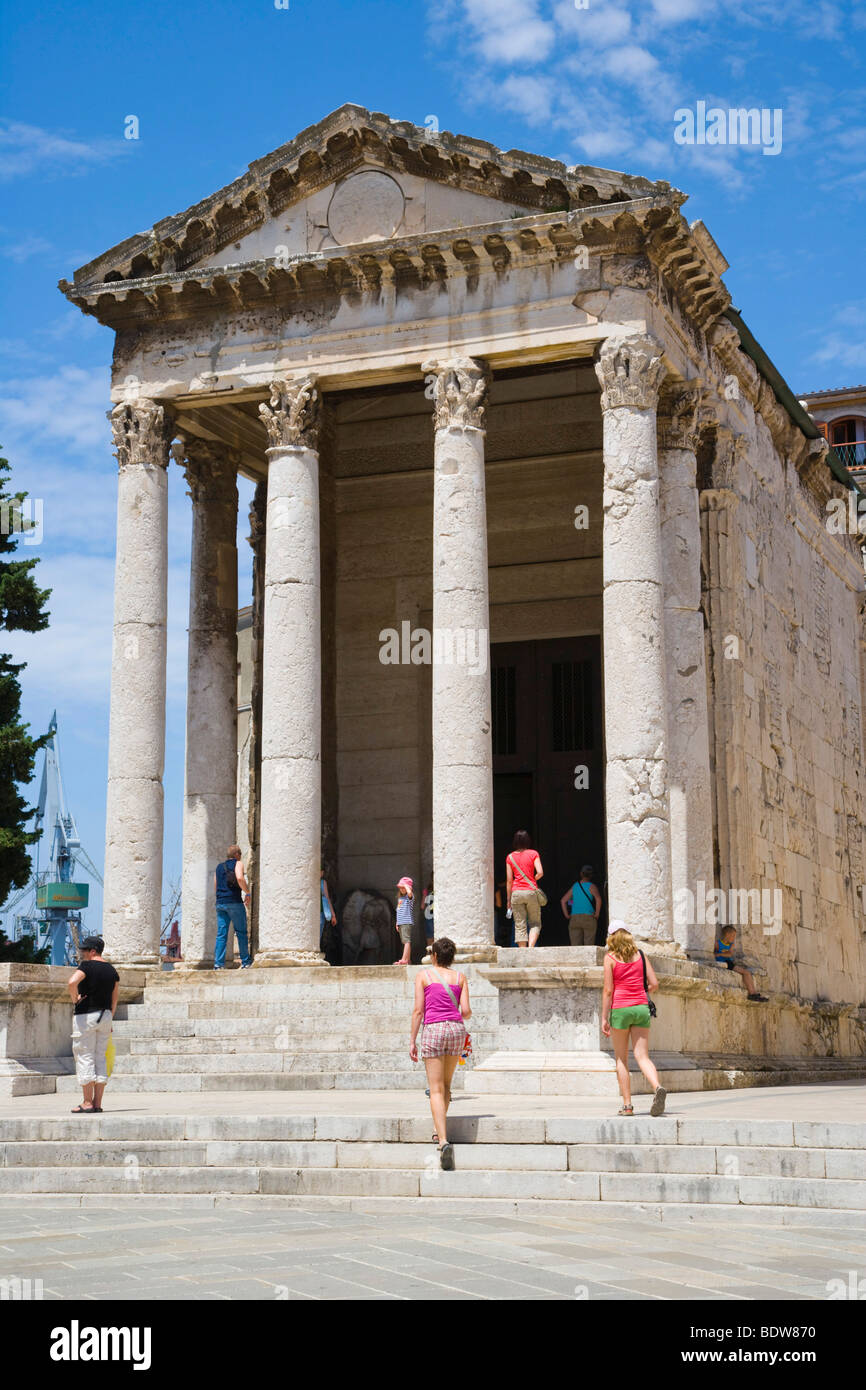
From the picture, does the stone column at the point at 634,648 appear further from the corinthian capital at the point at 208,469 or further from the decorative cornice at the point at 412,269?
the corinthian capital at the point at 208,469

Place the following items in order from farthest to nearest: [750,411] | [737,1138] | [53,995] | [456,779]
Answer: [750,411] → [456,779] → [53,995] → [737,1138]

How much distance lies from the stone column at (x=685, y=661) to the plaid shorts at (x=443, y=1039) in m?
9.37

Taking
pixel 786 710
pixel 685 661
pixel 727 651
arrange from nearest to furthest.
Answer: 1. pixel 685 661
2. pixel 727 651
3. pixel 786 710

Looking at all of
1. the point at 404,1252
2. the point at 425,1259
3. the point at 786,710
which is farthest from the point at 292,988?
the point at 425,1259

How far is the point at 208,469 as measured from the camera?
24.0m

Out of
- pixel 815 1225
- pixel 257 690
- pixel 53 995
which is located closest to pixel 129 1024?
pixel 53 995

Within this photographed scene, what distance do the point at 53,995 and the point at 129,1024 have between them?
108 centimetres

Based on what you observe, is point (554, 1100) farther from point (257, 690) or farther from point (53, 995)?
point (257, 690)

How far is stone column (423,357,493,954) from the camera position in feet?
61.9

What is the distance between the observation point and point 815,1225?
9320mm

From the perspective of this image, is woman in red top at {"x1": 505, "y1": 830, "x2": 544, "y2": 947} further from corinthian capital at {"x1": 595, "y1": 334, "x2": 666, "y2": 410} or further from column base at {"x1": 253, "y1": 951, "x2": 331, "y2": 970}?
corinthian capital at {"x1": 595, "y1": 334, "x2": 666, "y2": 410}

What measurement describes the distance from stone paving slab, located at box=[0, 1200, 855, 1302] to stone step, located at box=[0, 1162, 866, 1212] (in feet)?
1.15

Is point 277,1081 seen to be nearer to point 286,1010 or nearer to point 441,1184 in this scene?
point 286,1010

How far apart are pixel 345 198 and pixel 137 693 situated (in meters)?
7.01
